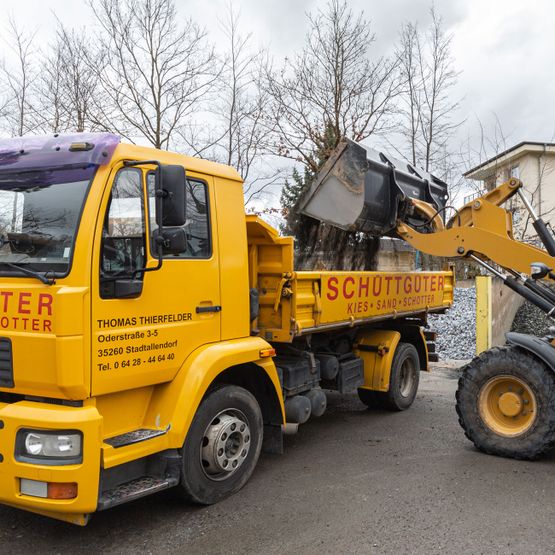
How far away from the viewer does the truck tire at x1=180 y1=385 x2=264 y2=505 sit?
3951mm

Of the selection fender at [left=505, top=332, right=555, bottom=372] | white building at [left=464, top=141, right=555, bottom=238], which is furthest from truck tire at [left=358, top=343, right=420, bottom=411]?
white building at [left=464, top=141, right=555, bottom=238]

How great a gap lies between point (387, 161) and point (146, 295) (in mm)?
3915

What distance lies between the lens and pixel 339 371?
19.8 feet

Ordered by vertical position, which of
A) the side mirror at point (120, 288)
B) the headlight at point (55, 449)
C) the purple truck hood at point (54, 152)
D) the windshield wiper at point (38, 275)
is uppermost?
the purple truck hood at point (54, 152)

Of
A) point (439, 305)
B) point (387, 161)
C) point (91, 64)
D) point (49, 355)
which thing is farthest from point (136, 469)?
point (91, 64)

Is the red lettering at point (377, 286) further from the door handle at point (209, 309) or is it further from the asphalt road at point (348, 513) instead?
the door handle at point (209, 309)

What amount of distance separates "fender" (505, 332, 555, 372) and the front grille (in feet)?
14.2

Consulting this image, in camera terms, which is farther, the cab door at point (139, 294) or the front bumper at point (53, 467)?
the cab door at point (139, 294)

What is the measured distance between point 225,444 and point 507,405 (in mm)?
2766

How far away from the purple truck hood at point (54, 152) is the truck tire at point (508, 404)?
395 centimetres

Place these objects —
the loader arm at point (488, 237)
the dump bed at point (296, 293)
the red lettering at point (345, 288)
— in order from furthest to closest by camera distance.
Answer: the red lettering at point (345, 288)
the loader arm at point (488, 237)
the dump bed at point (296, 293)

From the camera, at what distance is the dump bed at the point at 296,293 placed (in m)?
4.83

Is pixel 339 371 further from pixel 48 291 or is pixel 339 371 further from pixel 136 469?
pixel 48 291

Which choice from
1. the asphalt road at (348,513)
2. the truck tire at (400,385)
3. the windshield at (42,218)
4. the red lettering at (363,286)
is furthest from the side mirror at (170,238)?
the truck tire at (400,385)
